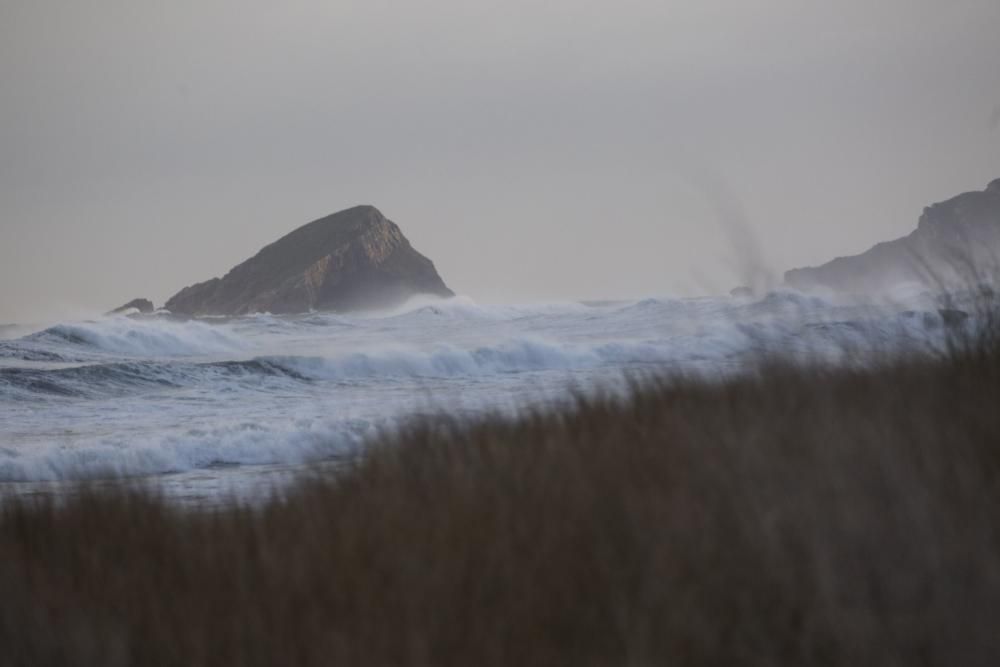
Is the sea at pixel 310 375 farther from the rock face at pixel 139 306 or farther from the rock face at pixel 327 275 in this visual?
the rock face at pixel 327 275

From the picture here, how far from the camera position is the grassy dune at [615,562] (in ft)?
7.72

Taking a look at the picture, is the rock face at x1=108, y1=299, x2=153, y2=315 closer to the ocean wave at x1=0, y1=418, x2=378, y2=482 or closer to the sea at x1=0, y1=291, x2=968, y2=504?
the sea at x1=0, y1=291, x2=968, y2=504

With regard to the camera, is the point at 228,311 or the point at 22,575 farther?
the point at 228,311

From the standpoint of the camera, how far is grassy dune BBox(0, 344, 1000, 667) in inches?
92.7

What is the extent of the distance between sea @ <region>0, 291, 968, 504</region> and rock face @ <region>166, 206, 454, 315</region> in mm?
22739

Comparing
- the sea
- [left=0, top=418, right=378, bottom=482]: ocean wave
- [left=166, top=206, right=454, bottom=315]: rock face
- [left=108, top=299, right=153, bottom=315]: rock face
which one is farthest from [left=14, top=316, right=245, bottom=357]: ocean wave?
[left=166, top=206, right=454, bottom=315]: rock face

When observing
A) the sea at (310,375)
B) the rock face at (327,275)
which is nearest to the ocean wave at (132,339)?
the sea at (310,375)

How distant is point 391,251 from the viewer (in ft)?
208

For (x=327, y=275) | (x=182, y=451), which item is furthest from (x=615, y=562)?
(x=327, y=275)

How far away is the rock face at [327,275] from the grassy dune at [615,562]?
178ft

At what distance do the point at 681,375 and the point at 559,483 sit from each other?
73.8 inches

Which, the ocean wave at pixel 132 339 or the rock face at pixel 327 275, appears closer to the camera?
the ocean wave at pixel 132 339

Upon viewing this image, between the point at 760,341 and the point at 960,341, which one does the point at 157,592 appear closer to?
the point at 760,341

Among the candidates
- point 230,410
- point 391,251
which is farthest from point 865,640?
point 391,251
